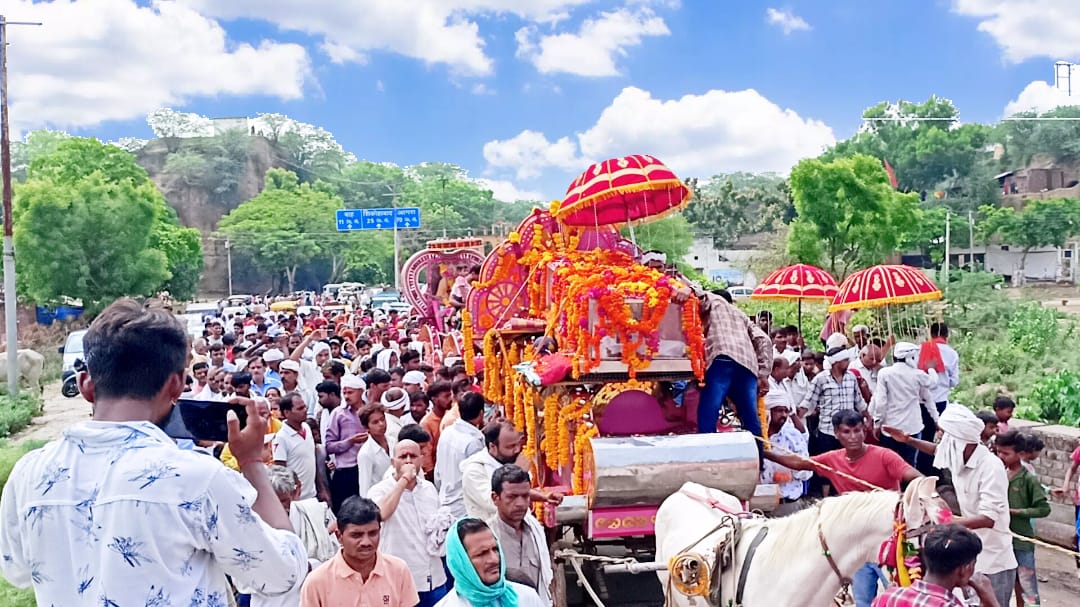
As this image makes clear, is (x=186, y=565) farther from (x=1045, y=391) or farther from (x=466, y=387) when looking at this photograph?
(x=1045, y=391)

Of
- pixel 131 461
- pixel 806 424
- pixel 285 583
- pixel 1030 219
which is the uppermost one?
pixel 1030 219

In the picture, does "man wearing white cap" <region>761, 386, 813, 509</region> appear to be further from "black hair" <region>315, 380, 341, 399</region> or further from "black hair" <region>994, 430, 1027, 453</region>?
"black hair" <region>315, 380, 341, 399</region>

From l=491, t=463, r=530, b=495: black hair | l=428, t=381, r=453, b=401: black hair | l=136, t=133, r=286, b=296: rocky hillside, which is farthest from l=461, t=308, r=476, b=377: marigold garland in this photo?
l=136, t=133, r=286, b=296: rocky hillside

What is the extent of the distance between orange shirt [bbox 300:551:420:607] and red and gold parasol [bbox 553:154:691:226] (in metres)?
4.31

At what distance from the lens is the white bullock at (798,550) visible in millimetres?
4105

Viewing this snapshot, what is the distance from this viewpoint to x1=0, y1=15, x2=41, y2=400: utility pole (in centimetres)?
1870

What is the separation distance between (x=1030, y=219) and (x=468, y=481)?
1986 inches

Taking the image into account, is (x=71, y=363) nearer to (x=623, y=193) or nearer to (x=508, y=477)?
(x=623, y=193)

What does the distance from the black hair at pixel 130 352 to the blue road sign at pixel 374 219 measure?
1694 inches

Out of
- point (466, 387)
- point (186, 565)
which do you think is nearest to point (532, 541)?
point (186, 565)

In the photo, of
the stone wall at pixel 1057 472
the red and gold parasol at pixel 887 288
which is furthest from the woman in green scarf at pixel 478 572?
the red and gold parasol at pixel 887 288

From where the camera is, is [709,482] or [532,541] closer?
[532,541]

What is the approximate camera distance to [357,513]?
13.3 ft

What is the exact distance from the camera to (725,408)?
773 cm
